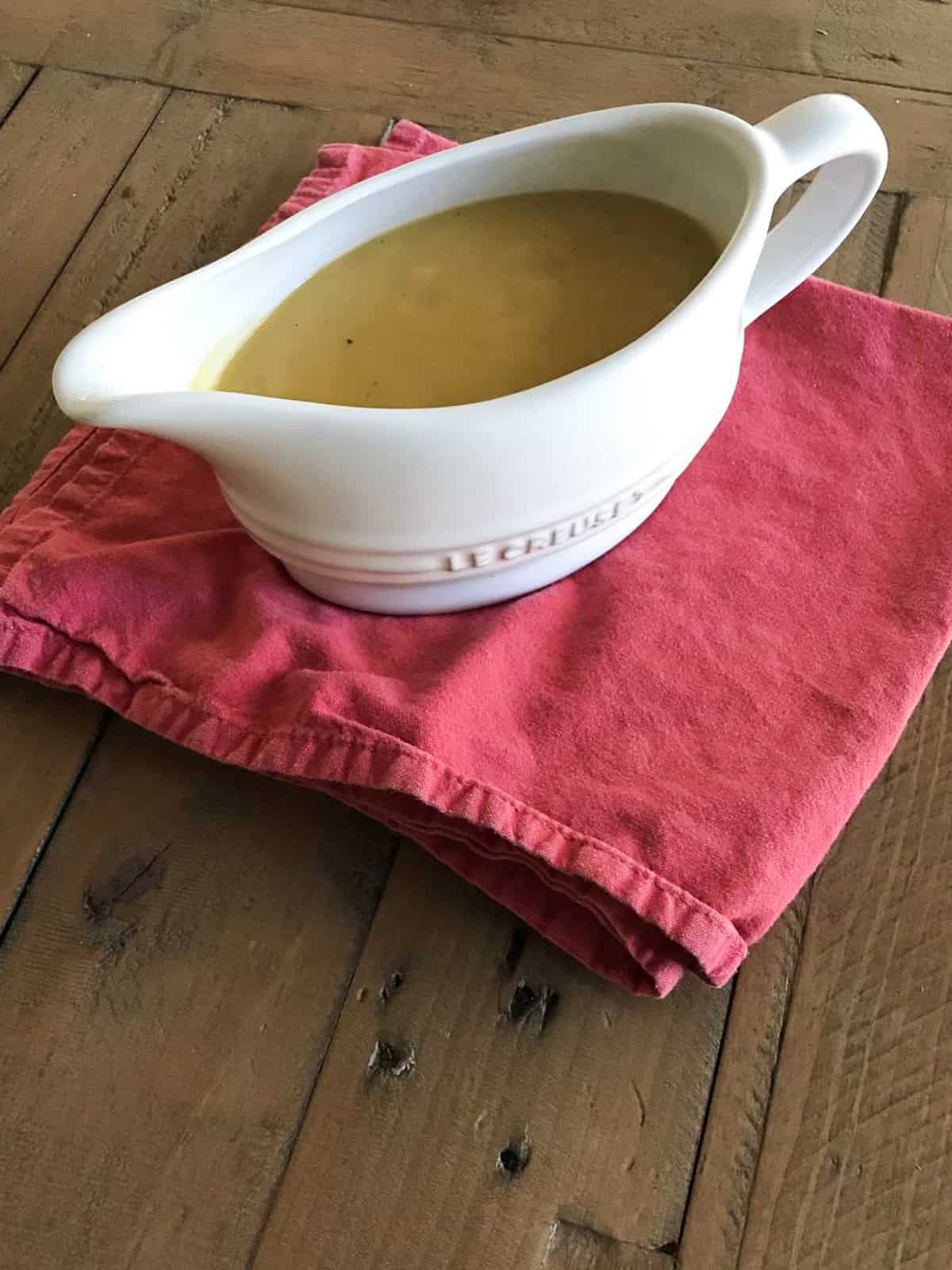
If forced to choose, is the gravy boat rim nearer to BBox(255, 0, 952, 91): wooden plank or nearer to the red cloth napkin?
the red cloth napkin

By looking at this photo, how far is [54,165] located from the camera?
1.83 ft

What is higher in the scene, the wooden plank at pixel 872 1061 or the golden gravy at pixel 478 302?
the golden gravy at pixel 478 302

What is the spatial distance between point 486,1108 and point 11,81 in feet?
1.82

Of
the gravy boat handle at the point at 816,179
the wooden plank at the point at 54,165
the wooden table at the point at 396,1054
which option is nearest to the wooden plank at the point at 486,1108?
the wooden table at the point at 396,1054

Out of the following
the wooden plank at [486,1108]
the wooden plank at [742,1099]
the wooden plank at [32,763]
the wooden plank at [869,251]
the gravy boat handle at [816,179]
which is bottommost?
the wooden plank at [32,763]

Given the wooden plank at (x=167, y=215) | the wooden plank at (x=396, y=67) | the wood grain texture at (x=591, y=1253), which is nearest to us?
the wood grain texture at (x=591, y=1253)

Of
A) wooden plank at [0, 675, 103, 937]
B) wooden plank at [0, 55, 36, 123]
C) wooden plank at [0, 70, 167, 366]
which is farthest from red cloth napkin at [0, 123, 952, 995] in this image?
wooden plank at [0, 55, 36, 123]

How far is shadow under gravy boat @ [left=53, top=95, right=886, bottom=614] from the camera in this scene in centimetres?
31

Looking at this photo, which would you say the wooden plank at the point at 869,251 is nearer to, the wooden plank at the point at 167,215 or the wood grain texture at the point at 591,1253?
the wooden plank at the point at 167,215

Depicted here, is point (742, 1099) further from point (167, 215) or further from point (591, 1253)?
point (167, 215)

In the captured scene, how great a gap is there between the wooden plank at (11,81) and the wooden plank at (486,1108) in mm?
472

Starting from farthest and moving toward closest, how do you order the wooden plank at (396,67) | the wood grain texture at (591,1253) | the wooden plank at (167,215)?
the wooden plank at (396,67), the wooden plank at (167,215), the wood grain texture at (591,1253)

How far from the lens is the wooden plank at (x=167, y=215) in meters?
0.47

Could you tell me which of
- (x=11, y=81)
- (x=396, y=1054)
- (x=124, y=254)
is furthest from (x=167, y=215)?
(x=396, y=1054)
